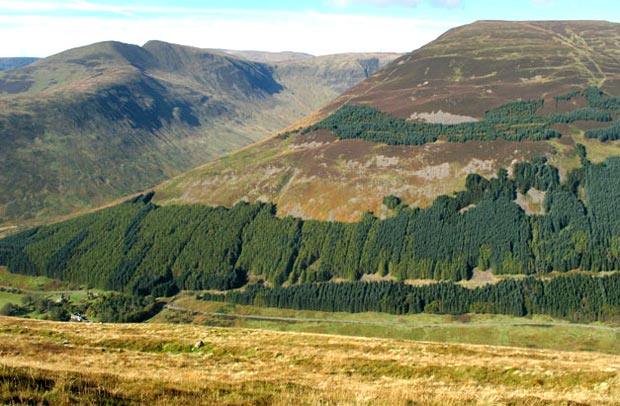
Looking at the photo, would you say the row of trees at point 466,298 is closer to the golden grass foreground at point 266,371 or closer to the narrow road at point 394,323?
the narrow road at point 394,323

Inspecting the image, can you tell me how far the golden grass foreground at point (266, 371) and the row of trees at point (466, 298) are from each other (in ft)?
307

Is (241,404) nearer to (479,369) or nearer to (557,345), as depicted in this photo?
(479,369)

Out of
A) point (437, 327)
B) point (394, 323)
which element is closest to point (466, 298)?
point (437, 327)

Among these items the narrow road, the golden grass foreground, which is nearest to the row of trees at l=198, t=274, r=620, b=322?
the narrow road

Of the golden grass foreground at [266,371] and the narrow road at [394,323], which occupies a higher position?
the golden grass foreground at [266,371]

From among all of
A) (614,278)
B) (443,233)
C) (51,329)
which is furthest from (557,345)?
(51,329)

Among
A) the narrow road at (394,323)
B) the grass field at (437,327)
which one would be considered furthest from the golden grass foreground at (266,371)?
the narrow road at (394,323)

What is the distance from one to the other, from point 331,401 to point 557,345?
423 ft

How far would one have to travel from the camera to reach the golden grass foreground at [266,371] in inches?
1089

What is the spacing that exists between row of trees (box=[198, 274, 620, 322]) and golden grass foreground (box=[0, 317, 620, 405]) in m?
93.7

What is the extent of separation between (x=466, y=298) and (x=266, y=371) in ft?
427

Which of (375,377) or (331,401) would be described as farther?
(375,377)

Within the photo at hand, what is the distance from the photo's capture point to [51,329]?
7625cm

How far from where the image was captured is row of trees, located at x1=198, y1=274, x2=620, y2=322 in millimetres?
153375
